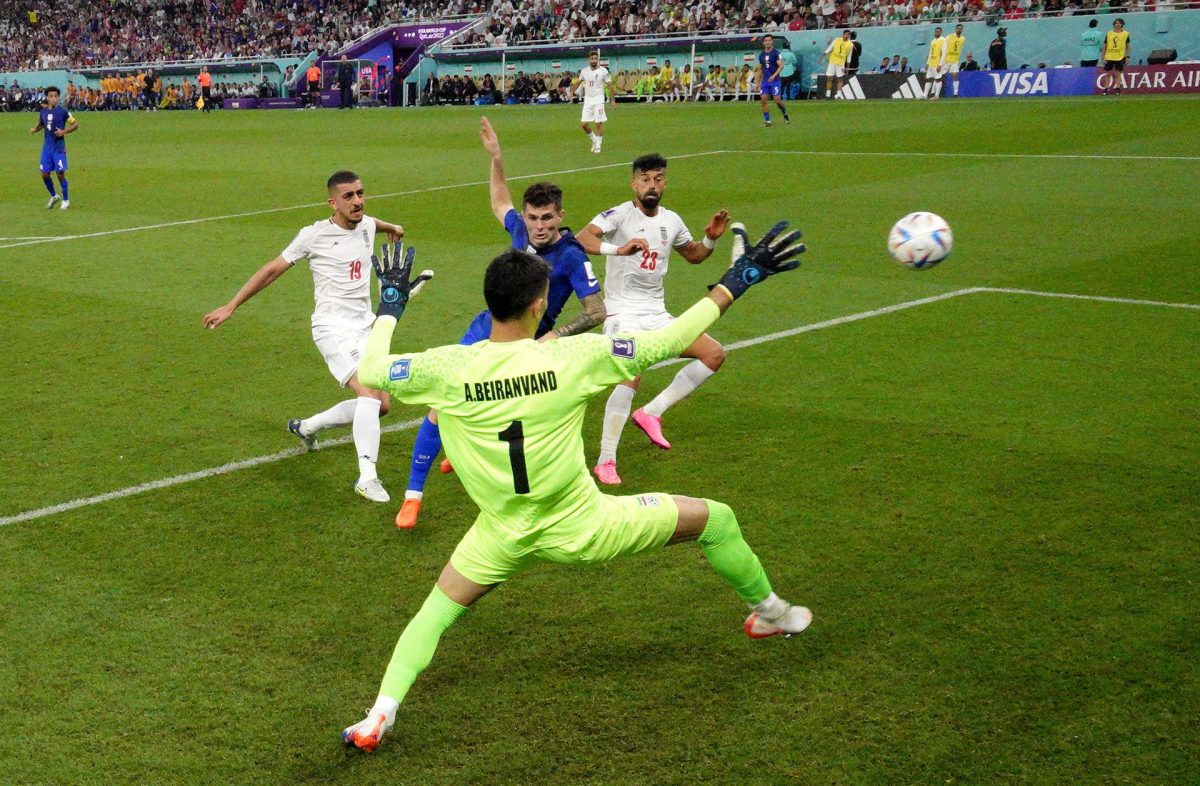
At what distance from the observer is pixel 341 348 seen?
8.52 meters

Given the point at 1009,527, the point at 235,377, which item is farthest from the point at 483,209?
the point at 1009,527

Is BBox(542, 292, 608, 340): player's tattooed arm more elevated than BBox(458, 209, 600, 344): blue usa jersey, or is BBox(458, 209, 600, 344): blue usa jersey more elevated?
BBox(458, 209, 600, 344): blue usa jersey

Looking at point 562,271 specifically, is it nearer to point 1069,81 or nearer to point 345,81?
point 1069,81

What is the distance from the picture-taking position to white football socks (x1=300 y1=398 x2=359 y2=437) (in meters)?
8.55

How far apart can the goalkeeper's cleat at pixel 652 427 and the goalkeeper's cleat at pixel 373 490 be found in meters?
2.09

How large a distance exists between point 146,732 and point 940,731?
3408 mm

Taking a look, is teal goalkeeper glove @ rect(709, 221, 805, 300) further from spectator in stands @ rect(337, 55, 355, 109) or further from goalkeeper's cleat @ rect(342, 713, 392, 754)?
spectator in stands @ rect(337, 55, 355, 109)

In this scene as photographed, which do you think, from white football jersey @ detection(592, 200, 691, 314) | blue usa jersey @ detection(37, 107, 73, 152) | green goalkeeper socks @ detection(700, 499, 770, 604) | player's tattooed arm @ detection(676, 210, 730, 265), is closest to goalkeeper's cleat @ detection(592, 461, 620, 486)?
white football jersey @ detection(592, 200, 691, 314)

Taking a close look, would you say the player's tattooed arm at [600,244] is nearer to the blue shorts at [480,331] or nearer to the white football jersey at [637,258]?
the white football jersey at [637,258]

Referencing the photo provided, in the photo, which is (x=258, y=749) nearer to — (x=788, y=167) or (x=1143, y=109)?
(x=788, y=167)

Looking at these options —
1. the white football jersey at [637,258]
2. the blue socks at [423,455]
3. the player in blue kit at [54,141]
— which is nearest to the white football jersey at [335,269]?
the blue socks at [423,455]

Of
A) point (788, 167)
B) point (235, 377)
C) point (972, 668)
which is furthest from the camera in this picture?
point (788, 167)

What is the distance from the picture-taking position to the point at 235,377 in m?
11.0

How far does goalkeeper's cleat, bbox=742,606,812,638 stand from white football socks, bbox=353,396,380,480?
321 centimetres
